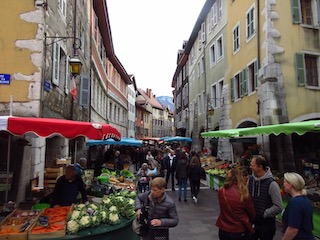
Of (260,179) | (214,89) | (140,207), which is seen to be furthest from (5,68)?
(214,89)

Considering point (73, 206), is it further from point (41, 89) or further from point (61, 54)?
point (61, 54)

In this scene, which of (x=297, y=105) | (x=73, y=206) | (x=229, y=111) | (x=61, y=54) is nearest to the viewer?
(x=73, y=206)

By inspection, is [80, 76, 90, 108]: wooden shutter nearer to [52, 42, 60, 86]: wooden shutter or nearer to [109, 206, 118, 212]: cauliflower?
[52, 42, 60, 86]: wooden shutter

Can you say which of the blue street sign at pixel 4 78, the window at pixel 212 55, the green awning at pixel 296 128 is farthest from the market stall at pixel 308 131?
the window at pixel 212 55

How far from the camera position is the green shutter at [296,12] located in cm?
1232

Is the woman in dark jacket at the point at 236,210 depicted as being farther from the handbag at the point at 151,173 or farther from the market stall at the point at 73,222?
the handbag at the point at 151,173

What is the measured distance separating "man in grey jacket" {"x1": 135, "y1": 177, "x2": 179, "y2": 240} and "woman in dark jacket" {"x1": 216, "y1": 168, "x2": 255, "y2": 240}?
622 mm

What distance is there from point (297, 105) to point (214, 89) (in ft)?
28.1

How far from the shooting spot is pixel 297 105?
39.3ft

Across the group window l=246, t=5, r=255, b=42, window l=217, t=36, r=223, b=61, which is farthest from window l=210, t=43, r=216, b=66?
window l=246, t=5, r=255, b=42

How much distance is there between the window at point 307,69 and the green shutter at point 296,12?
1521 millimetres

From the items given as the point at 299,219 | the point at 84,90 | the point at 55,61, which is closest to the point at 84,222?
the point at 299,219

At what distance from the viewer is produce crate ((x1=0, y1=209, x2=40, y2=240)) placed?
159 inches

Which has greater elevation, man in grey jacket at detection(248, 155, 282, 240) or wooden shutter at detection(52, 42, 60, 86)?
wooden shutter at detection(52, 42, 60, 86)
